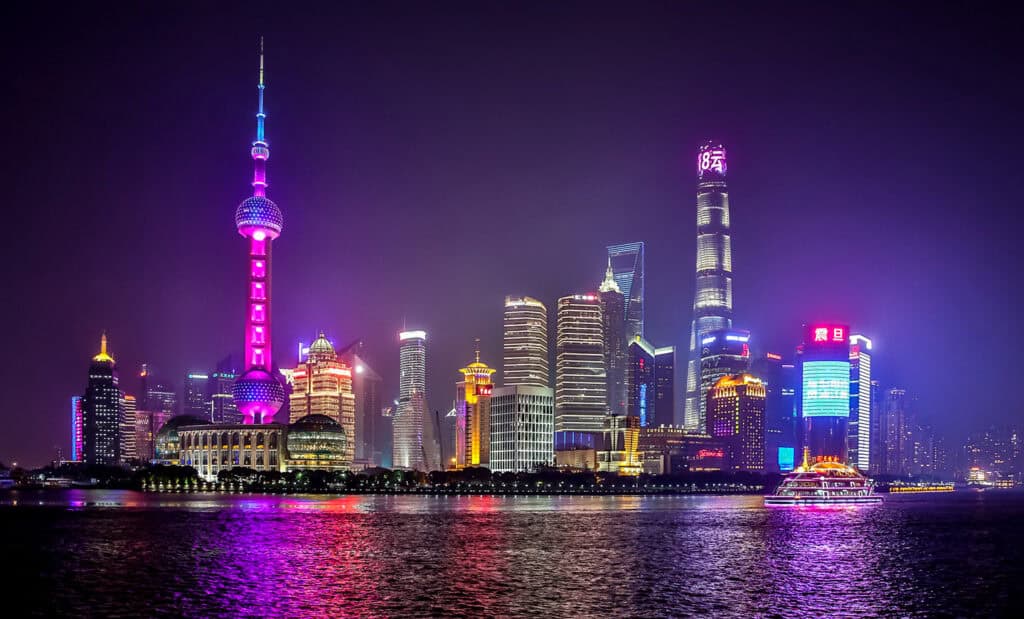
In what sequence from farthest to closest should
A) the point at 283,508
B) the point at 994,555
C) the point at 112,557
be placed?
the point at 283,508
the point at 994,555
the point at 112,557

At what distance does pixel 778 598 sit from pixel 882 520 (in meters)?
110

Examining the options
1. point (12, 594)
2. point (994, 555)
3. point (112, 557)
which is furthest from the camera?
point (994, 555)

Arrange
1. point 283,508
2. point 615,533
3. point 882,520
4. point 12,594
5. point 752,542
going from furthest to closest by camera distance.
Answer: point 283,508 < point 882,520 < point 615,533 < point 752,542 < point 12,594

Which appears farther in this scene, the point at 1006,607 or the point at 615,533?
the point at 615,533

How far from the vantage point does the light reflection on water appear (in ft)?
224

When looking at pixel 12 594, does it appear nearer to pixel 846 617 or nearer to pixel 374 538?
pixel 374 538

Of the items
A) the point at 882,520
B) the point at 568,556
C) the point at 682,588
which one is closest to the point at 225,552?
the point at 568,556

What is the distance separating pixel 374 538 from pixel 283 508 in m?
77.7

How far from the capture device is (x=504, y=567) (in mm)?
87938

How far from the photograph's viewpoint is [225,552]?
325ft

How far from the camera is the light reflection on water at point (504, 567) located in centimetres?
6825

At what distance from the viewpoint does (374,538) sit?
4569 inches

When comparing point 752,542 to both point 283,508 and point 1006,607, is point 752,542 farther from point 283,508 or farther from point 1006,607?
point 283,508

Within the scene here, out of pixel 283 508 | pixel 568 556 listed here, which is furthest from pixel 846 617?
pixel 283 508
